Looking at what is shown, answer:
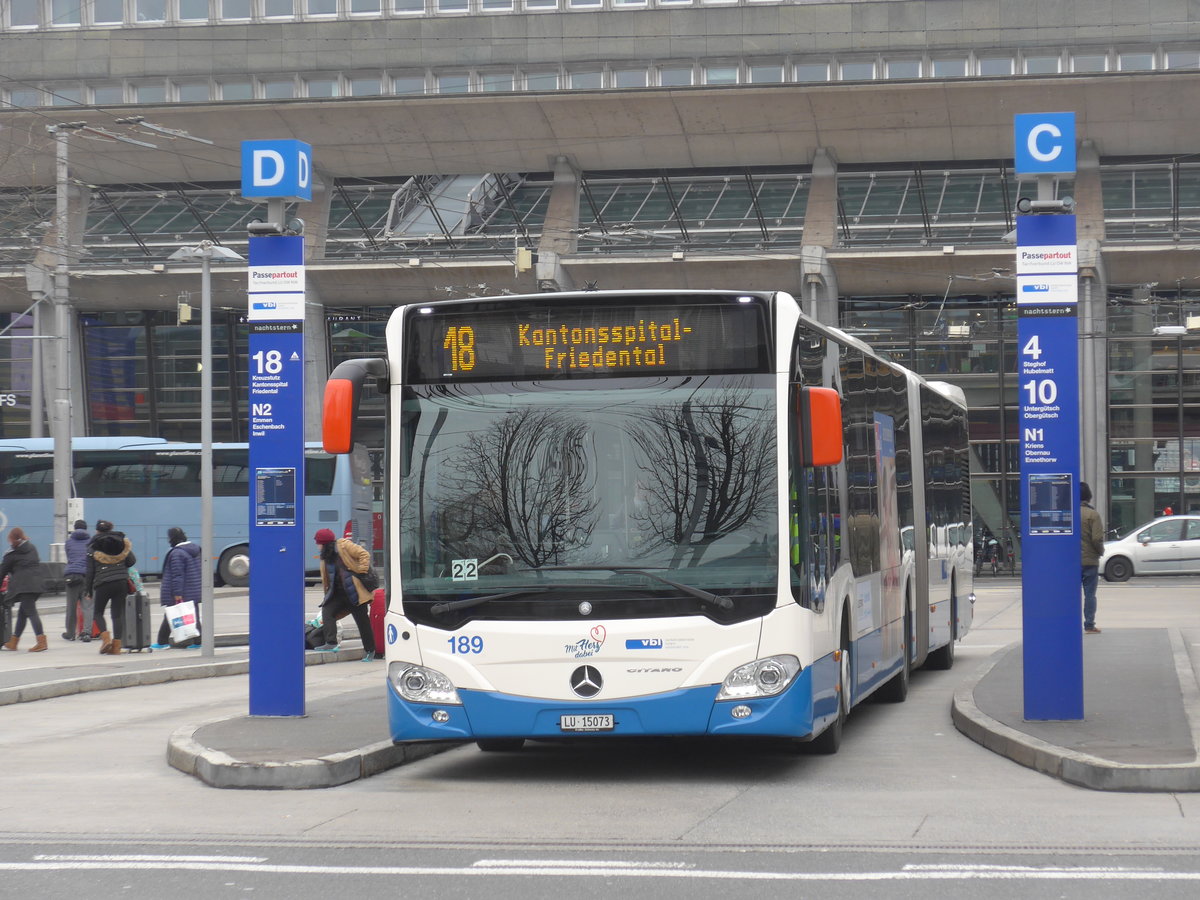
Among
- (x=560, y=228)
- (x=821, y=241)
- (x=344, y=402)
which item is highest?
(x=560, y=228)

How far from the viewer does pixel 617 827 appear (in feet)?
26.8

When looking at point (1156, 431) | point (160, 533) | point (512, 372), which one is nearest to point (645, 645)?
point (512, 372)

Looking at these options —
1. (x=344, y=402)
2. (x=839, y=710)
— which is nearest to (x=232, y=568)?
(x=839, y=710)

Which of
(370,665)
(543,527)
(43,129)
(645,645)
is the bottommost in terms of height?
(370,665)

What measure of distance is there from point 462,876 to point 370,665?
43.9 ft

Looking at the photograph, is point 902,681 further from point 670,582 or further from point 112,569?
point 112,569

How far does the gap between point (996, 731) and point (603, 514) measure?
3435mm

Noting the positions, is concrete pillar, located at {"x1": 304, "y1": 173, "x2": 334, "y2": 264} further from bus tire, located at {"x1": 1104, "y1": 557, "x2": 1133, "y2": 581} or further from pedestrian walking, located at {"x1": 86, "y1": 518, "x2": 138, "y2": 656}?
pedestrian walking, located at {"x1": 86, "y1": 518, "x2": 138, "y2": 656}

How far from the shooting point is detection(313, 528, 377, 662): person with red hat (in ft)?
64.9

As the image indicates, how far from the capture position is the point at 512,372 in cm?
975

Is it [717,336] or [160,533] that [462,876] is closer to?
[717,336]

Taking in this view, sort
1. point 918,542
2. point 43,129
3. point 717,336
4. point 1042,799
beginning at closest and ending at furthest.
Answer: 1. point 1042,799
2. point 717,336
3. point 918,542
4. point 43,129

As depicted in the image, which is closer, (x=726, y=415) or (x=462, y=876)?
(x=462, y=876)

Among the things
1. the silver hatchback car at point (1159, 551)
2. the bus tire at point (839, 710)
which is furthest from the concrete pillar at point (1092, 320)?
the bus tire at point (839, 710)
